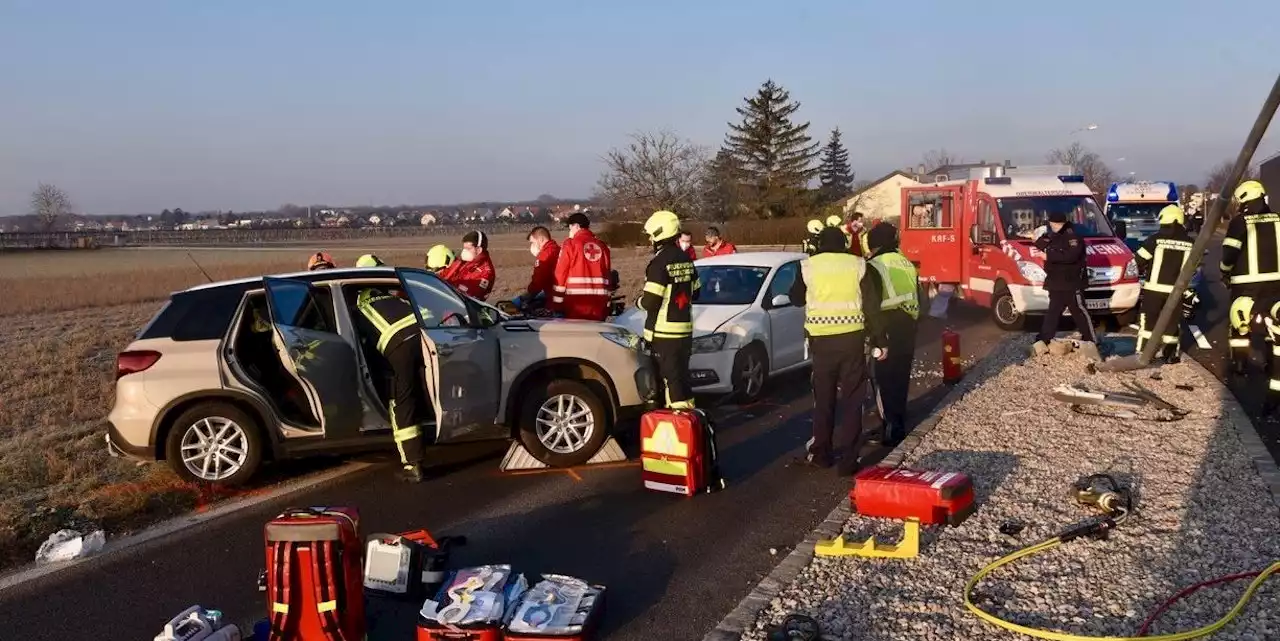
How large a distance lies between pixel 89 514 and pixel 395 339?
2364 millimetres

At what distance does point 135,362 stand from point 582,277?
4406 mm

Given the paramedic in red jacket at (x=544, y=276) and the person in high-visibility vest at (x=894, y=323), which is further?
the paramedic in red jacket at (x=544, y=276)

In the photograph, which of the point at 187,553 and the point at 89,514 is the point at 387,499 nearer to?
the point at 187,553

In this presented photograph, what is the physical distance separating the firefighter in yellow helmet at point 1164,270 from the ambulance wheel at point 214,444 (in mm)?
9242

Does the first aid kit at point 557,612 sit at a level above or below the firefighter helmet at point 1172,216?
below

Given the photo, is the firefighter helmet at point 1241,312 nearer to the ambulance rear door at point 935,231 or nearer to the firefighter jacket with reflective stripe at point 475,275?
the firefighter jacket with reflective stripe at point 475,275

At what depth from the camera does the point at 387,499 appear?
729cm

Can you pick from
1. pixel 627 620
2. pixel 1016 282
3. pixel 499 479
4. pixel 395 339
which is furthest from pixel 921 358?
pixel 627 620

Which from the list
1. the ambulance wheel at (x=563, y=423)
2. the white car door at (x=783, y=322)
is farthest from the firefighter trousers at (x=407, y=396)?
the white car door at (x=783, y=322)

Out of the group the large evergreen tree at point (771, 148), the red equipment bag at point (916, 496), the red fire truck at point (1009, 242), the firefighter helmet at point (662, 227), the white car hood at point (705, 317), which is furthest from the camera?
the large evergreen tree at point (771, 148)

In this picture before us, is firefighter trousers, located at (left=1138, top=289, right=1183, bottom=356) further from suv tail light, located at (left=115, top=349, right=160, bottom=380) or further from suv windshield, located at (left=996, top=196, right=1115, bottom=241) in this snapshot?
suv tail light, located at (left=115, top=349, right=160, bottom=380)

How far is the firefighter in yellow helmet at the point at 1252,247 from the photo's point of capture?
9219 mm

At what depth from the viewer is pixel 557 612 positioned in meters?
4.55

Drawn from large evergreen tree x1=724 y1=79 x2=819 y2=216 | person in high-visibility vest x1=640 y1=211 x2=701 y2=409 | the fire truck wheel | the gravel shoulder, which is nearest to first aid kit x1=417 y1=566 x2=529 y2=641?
the gravel shoulder
